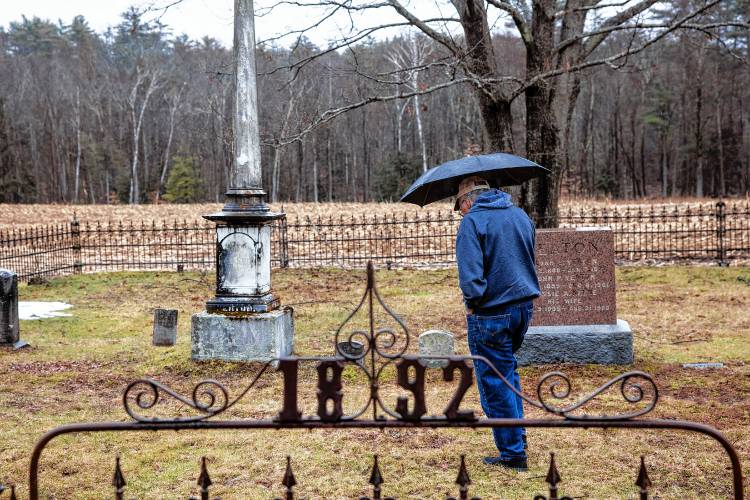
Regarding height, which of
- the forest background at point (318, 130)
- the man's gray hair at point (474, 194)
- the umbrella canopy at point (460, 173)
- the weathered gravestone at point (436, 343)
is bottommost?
the weathered gravestone at point (436, 343)

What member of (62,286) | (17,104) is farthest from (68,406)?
(17,104)

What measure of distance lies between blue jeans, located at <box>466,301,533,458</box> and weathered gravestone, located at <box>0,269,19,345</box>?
6.71m

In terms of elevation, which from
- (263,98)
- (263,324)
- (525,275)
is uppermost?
(263,98)

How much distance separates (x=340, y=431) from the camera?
5641 mm

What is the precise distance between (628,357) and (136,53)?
190 feet

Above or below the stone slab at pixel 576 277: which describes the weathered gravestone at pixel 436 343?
below

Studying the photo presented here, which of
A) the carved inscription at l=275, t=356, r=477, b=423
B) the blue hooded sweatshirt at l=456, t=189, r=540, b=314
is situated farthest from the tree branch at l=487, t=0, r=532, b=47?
the carved inscription at l=275, t=356, r=477, b=423

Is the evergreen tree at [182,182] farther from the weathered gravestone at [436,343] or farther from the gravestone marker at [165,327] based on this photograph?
the weathered gravestone at [436,343]

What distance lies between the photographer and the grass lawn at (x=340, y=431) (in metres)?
4.48

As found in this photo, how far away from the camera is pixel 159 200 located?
163 ft

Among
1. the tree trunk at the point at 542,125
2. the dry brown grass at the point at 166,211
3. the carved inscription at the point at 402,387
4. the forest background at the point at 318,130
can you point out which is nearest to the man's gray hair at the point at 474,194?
the carved inscription at the point at 402,387

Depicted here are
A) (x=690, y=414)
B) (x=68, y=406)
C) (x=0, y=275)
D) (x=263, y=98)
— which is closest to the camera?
(x=690, y=414)

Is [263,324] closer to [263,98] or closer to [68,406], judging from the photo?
[68,406]

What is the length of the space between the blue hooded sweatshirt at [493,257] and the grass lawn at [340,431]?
3.80 ft
